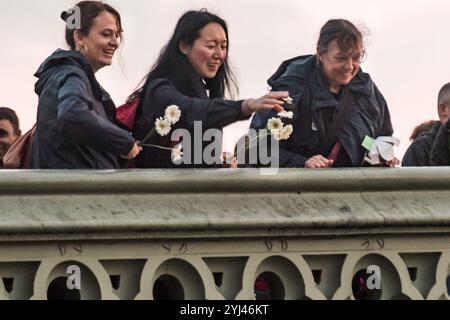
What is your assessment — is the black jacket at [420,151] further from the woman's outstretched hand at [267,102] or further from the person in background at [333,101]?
the woman's outstretched hand at [267,102]

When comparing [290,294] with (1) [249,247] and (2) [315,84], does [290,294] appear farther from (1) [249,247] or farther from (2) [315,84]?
(2) [315,84]

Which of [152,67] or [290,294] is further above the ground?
[152,67]

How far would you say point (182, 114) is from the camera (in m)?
8.01

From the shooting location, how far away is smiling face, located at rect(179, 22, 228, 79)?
835cm

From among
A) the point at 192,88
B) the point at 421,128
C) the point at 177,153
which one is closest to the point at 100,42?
the point at 192,88

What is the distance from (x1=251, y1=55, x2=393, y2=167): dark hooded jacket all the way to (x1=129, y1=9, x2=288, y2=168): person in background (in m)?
0.25

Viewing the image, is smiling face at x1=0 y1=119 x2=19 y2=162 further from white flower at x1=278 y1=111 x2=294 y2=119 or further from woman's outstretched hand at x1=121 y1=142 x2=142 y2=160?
white flower at x1=278 y1=111 x2=294 y2=119

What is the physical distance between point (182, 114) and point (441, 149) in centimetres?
123

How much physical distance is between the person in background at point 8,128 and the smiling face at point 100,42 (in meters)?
0.82

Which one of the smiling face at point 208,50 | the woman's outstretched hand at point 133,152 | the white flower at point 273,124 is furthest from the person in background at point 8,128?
the white flower at point 273,124

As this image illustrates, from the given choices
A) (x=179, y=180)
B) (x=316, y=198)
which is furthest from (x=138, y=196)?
(x=316, y=198)
